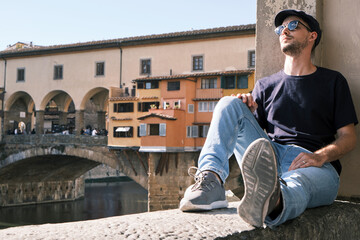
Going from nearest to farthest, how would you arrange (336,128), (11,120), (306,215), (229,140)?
(306,215)
(229,140)
(336,128)
(11,120)

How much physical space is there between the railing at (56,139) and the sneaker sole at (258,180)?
873 inches

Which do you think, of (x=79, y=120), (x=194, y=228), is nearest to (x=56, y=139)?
(x=79, y=120)

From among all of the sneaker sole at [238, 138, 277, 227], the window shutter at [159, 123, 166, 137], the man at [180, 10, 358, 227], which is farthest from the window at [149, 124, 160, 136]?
the sneaker sole at [238, 138, 277, 227]

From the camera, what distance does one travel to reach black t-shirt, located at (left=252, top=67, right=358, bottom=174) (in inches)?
88.1

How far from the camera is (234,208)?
200 cm

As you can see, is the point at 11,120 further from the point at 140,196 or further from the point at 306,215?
the point at 306,215

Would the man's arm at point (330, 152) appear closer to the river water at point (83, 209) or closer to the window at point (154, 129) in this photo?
the window at point (154, 129)

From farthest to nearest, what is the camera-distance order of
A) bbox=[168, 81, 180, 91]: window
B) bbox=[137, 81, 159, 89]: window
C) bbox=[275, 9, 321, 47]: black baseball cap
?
bbox=[137, 81, 159, 89]: window, bbox=[168, 81, 180, 91]: window, bbox=[275, 9, 321, 47]: black baseball cap

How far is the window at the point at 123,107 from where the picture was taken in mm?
22562

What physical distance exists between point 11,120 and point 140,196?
9.26 metres

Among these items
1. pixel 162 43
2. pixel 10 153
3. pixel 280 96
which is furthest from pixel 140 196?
pixel 280 96

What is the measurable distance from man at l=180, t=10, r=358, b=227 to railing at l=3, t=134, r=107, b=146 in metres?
21.5

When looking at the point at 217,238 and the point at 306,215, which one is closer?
the point at 217,238

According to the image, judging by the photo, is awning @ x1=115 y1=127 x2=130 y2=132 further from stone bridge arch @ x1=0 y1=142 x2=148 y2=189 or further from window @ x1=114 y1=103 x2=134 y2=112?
stone bridge arch @ x1=0 y1=142 x2=148 y2=189
